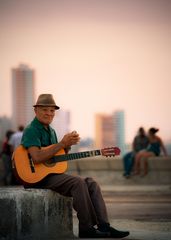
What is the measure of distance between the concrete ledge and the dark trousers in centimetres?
12

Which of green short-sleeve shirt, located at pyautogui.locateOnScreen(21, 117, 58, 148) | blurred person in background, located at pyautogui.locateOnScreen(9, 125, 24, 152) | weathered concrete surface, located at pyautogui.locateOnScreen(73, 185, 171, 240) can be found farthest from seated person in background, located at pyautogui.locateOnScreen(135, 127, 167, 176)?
green short-sleeve shirt, located at pyautogui.locateOnScreen(21, 117, 58, 148)

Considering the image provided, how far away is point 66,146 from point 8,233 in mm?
1104

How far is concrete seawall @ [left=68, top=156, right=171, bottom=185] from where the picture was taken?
2153 centimetres

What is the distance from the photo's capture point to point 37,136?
31.2ft

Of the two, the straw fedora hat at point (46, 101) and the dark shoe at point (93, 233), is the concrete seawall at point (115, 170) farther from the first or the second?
the dark shoe at point (93, 233)

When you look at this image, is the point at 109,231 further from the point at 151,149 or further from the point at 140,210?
the point at 151,149

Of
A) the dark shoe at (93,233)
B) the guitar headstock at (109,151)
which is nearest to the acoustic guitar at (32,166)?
the guitar headstock at (109,151)

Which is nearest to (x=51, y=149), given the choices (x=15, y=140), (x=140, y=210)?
(x=140, y=210)

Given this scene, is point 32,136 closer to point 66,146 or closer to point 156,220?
point 66,146

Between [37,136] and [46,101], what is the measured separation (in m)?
0.46

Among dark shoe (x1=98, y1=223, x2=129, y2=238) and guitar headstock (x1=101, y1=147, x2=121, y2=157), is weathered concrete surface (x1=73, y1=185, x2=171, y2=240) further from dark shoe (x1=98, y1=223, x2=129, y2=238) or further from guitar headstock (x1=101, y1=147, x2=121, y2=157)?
guitar headstock (x1=101, y1=147, x2=121, y2=157)

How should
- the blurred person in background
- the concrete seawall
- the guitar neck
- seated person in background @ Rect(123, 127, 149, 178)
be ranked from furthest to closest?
1. the blurred person in background
2. seated person in background @ Rect(123, 127, 149, 178)
3. the concrete seawall
4. the guitar neck

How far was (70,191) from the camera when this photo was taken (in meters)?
9.39

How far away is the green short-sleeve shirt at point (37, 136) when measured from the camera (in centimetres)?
947
